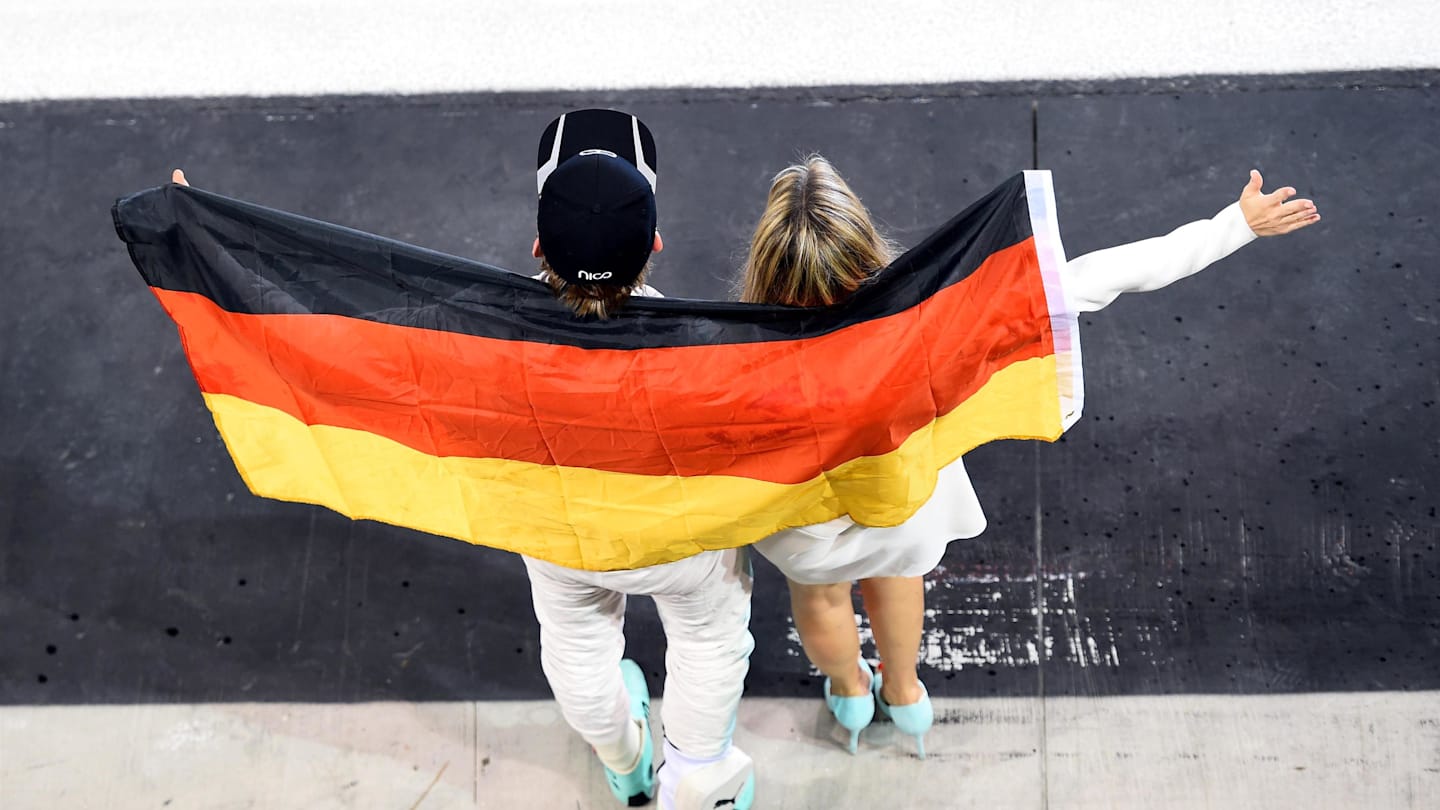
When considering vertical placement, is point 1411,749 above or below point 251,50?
below

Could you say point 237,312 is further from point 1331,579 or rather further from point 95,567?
point 1331,579

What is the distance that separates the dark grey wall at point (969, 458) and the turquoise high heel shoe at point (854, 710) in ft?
0.44

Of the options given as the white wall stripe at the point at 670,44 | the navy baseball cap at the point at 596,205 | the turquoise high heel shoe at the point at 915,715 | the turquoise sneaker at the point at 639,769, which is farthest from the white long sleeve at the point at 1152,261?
the white wall stripe at the point at 670,44

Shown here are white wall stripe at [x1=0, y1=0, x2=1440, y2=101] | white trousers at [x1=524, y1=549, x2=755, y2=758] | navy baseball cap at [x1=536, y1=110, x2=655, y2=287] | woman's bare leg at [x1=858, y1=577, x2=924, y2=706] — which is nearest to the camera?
navy baseball cap at [x1=536, y1=110, x2=655, y2=287]

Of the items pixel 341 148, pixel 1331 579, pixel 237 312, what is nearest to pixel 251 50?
pixel 341 148

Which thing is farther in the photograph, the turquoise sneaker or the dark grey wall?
the dark grey wall

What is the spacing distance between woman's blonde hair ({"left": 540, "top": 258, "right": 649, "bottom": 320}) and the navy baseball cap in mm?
23

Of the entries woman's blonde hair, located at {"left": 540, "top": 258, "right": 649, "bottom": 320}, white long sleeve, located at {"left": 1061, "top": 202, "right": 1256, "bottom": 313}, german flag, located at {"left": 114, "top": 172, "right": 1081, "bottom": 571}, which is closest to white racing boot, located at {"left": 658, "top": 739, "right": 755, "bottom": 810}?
german flag, located at {"left": 114, "top": 172, "right": 1081, "bottom": 571}

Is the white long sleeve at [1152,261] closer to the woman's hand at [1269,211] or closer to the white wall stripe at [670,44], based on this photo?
the woman's hand at [1269,211]

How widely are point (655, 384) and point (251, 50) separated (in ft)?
6.77

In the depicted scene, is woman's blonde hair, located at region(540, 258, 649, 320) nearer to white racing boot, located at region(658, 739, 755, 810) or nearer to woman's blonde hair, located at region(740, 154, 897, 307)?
woman's blonde hair, located at region(740, 154, 897, 307)

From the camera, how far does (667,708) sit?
2004 millimetres

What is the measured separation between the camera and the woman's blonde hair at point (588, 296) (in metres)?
1.61

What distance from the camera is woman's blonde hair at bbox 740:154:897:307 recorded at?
1.59 m
